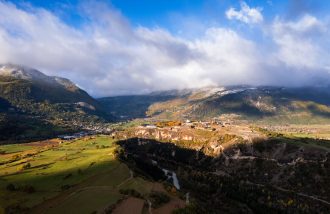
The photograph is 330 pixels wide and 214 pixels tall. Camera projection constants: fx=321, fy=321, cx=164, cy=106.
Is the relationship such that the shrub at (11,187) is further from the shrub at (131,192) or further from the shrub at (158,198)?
the shrub at (158,198)

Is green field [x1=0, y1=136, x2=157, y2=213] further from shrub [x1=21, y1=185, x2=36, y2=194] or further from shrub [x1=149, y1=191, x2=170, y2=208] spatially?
shrub [x1=149, y1=191, x2=170, y2=208]

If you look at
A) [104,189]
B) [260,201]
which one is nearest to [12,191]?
[104,189]

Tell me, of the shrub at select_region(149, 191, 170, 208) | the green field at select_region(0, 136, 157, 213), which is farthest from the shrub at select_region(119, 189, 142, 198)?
the shrub at select_region(149, 191, 170, 208)

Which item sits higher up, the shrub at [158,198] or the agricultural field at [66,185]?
the agricultural field at [66,185]

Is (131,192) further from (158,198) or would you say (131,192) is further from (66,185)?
(66,185)

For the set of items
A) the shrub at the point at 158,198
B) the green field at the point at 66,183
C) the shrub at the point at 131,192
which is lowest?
the shrub at the point at 158,198

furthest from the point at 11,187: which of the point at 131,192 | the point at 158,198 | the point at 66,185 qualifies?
the point at 158,198

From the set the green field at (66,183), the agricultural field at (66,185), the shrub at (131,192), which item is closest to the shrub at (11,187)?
the agricultural field at (66,185)

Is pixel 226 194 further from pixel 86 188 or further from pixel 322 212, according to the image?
pixel 86 188
